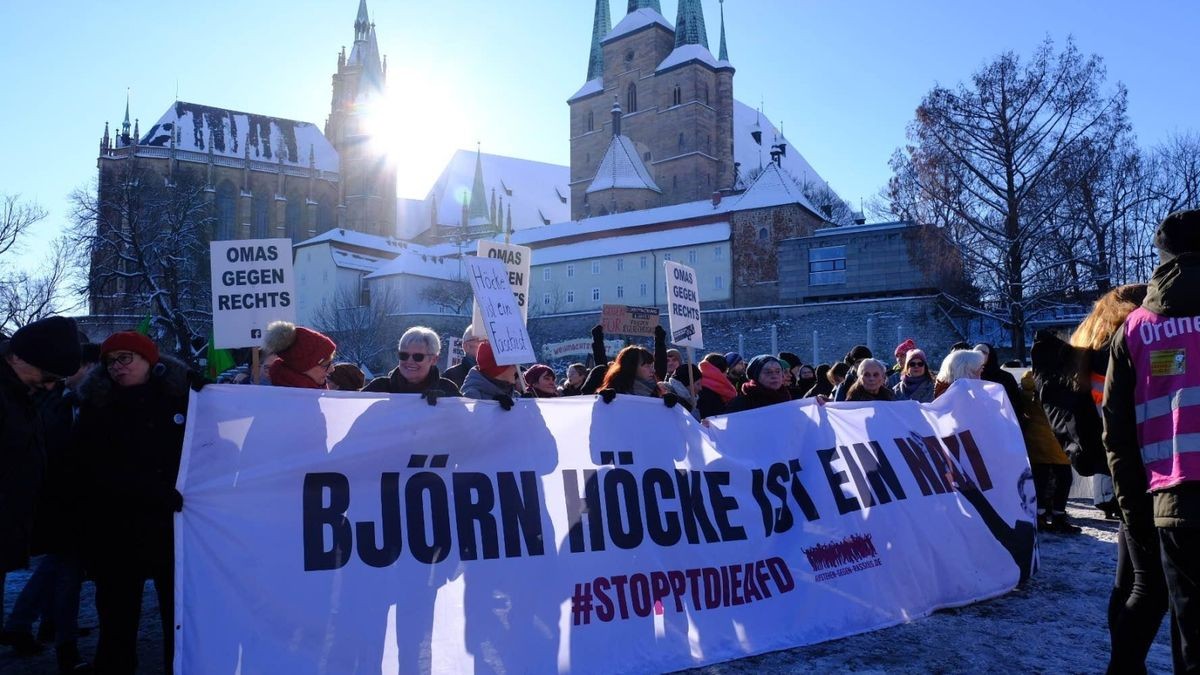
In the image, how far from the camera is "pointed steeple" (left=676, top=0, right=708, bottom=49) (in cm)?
7344

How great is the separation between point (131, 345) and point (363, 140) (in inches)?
2989

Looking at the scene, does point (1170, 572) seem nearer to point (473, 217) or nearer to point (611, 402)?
point (611, 402)

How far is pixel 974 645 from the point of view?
15.4 feet

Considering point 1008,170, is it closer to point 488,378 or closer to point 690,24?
point 488,378

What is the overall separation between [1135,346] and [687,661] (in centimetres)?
252

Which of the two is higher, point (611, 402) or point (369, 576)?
point (611, 402)

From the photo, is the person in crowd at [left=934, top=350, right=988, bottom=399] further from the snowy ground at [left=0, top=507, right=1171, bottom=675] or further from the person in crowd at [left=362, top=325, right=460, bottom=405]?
the person in crowd at [left=362, top=325, right=460, bottom=405]

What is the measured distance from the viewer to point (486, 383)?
553 cm

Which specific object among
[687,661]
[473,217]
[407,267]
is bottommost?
[687,661]

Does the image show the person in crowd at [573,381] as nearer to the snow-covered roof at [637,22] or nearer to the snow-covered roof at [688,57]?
the snow-covered roof at [688,57]

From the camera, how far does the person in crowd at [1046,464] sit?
8.30 metres

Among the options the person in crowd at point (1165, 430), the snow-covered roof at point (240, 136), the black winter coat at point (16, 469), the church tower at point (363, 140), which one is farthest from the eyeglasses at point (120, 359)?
the snow-covered roof at point (240, 136)

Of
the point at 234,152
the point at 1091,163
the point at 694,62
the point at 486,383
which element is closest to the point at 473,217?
the point at 234,152

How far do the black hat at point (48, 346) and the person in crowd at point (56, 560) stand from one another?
0.08 meters
